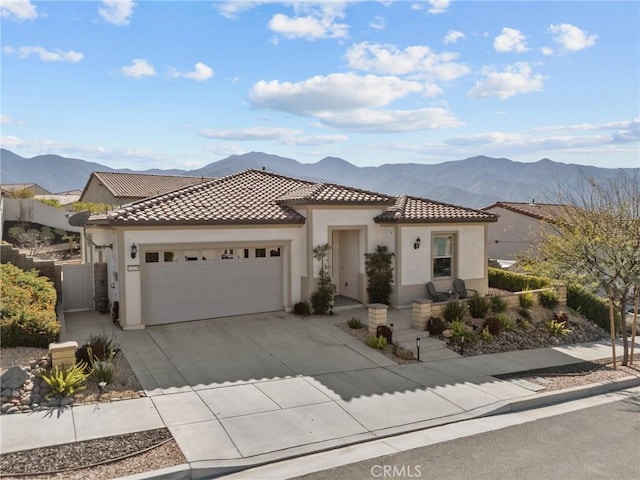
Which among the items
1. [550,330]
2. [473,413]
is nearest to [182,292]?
[473,413]

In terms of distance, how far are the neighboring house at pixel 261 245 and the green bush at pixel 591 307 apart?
10.8ft

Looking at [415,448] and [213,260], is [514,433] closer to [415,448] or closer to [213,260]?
[415,448]

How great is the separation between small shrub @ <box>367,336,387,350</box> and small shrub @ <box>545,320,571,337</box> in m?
6.27

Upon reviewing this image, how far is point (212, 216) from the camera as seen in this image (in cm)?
1483

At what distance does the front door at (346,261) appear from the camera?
58.6 feet

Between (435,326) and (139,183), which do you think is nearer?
(435,326)

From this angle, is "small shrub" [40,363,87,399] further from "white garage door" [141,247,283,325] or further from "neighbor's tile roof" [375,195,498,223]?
"neighbor's tile roof" [375,195,498,223]

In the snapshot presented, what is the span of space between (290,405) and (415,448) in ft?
8.02

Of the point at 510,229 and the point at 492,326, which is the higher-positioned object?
the point at 510,229

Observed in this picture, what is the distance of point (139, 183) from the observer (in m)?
41.8

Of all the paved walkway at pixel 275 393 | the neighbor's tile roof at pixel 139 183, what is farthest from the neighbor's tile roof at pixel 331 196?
the neighbor's tile roof at pixel 139 183

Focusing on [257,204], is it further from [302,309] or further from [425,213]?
[425,213]

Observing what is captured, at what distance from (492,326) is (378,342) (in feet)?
13.4

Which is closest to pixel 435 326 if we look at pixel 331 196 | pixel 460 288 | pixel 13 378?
pixel 460 288
